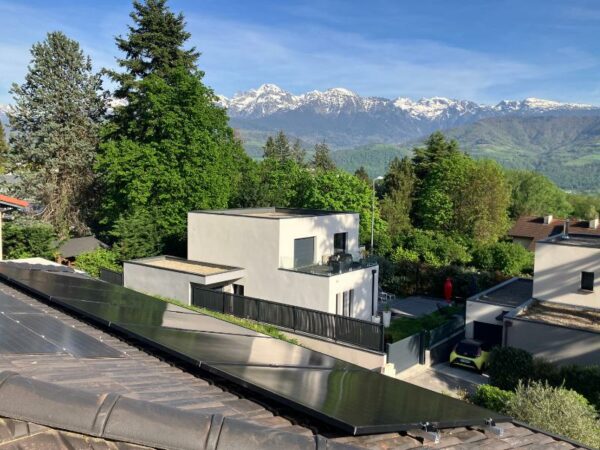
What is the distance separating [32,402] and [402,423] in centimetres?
267

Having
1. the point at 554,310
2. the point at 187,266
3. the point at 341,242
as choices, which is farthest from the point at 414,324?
the point at 187,266

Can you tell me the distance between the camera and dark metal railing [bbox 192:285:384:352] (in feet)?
61.8

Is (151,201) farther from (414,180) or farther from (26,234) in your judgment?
(414,180)

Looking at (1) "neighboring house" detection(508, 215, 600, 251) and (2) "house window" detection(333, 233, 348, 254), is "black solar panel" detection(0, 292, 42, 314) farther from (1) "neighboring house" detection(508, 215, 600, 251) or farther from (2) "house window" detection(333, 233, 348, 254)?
(1) "neighboring house" detection(508, 215, 600, 251)

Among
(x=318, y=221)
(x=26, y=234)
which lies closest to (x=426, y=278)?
(x=318, y=221)

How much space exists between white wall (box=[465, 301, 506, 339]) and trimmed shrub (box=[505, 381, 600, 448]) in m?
10.2

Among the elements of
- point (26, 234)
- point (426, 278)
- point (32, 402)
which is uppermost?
point (32, 402)

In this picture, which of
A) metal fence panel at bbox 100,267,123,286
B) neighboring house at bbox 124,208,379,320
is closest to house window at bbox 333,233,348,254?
neighboring house at bbox 124,208,379,320

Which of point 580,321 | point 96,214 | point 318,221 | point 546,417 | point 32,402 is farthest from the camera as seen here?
point 96,214

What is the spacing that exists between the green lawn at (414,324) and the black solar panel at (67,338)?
1707 cm

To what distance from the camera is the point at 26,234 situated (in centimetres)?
3158

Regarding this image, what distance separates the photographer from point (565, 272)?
70.5 ft

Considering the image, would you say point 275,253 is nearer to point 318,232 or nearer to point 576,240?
point 318,232

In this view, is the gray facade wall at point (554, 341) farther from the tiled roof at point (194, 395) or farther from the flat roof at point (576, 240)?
the tiled roof at point (194, 395)
